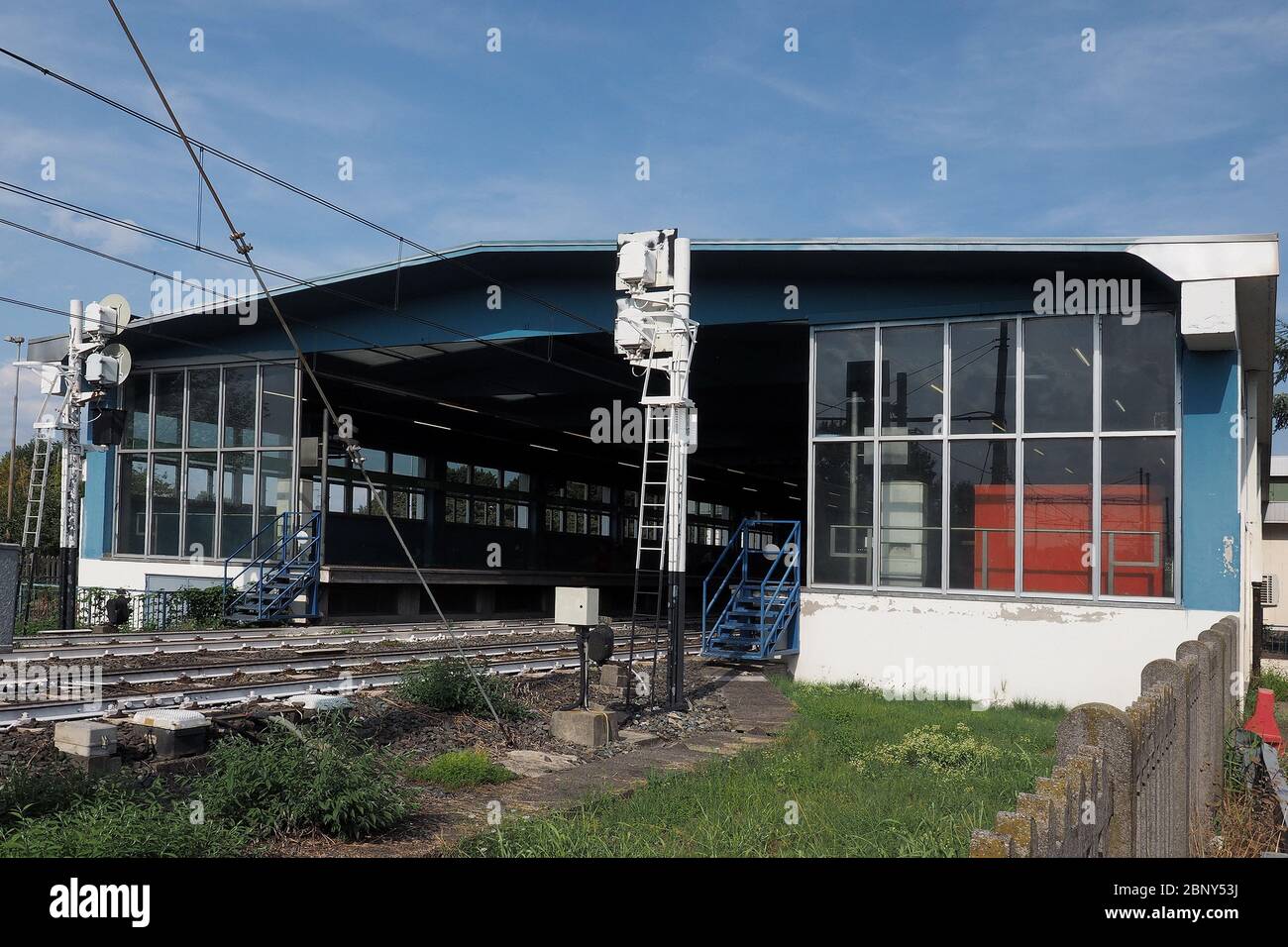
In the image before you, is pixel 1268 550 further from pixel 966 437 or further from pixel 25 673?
pixel 25 673

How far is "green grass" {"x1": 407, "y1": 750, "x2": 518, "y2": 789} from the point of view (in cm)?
817

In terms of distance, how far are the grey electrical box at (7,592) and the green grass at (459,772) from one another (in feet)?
10.5

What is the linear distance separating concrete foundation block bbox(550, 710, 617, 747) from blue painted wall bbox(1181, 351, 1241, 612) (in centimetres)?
776

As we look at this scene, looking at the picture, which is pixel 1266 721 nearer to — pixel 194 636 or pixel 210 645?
pixel 210 645

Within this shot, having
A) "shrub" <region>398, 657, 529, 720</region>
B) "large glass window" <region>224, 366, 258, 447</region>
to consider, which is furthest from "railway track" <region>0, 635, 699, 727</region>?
"large glass window" <region>224, 366, 258, 447</region>

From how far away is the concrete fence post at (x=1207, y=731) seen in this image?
716 cm

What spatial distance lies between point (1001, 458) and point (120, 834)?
12.2 m

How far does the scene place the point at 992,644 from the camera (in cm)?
1432

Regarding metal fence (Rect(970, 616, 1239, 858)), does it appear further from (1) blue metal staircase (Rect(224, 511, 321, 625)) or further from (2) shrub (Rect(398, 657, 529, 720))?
(1) blue metal staircase (Rect(224, 511, 321, 625))

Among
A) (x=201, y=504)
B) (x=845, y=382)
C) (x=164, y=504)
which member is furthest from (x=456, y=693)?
(x=164, y=504)

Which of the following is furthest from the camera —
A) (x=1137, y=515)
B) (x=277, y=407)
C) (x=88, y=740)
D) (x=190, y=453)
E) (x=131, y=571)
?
(x=131, y=571)

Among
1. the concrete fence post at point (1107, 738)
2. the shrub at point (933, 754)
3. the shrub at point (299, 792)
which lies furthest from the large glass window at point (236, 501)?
the concrete fence post at point (1107, 738)

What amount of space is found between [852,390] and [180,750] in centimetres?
1066

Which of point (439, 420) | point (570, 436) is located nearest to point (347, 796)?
point (439, 420)
